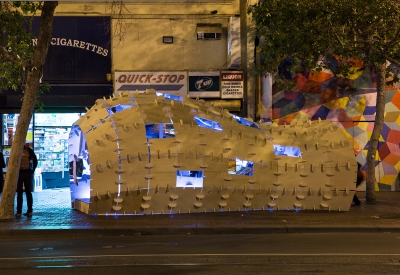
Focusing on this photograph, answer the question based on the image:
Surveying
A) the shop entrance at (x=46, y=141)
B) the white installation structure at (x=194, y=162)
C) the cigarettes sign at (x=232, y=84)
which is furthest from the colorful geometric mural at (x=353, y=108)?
the shop entrance at (x=46, y=141)

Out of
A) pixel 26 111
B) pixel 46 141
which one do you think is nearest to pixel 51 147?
pixel 46 141

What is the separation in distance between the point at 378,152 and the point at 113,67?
969cm

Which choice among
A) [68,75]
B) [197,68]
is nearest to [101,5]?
[68,75]

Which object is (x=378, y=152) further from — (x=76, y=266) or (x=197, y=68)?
(x=76, y=266)

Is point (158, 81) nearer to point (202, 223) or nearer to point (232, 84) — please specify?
point (232, 84)

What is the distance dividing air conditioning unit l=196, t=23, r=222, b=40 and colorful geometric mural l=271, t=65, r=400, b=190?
282cm

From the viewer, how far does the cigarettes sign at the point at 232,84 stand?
19.2 meters

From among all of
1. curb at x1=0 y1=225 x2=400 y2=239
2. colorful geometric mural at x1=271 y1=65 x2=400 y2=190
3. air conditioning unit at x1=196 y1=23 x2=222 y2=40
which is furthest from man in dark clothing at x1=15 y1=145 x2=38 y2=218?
colorful geometric mural at x1=271 y1=65 x2=400 y2=190

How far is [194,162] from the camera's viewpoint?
12945mm

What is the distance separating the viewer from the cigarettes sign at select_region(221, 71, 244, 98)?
19.2m

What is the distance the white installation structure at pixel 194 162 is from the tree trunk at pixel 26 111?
1340 millimetres

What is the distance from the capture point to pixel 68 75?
758 inches

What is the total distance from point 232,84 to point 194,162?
6916mm

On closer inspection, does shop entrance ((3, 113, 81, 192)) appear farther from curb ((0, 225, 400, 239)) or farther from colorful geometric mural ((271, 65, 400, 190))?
curb ((0, 225, 400, 239))
